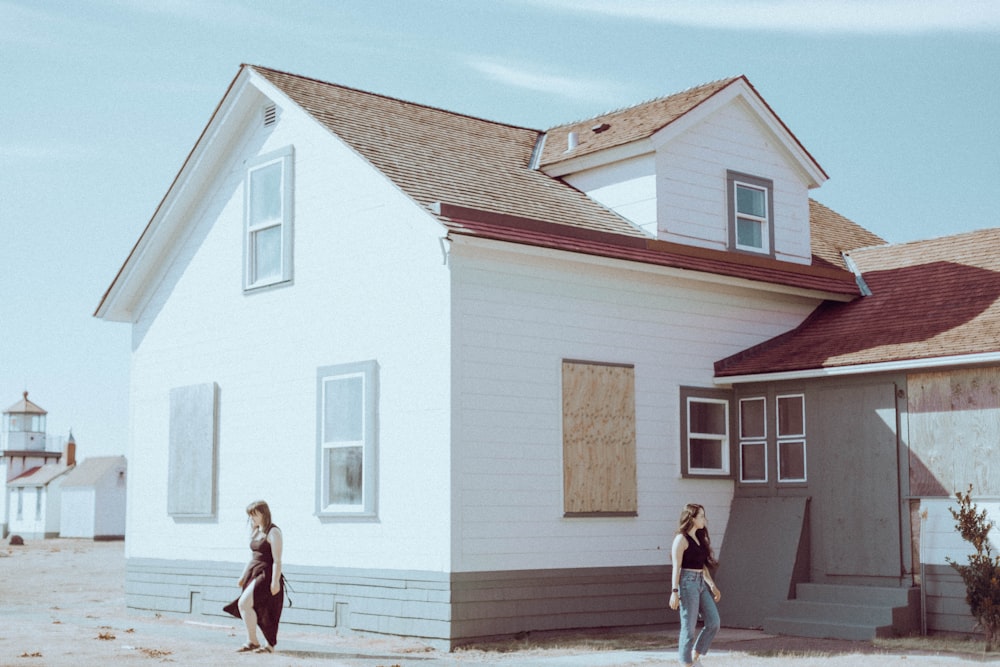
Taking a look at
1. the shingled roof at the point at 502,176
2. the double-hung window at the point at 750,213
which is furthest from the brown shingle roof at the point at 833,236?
the double-hung window at the point at 750,213

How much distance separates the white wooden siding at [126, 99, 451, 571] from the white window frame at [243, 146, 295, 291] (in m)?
0.14

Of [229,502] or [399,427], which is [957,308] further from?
[229,502]

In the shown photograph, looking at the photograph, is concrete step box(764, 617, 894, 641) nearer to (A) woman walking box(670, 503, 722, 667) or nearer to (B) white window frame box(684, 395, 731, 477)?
(B) white window frame box(684, 395, 731, 477)

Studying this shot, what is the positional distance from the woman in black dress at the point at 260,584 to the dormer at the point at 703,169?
7.43 m

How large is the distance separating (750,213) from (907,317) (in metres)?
3.19

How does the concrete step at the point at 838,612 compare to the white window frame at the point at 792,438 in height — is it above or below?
below

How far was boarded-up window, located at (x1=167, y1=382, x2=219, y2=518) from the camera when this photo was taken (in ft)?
63.9

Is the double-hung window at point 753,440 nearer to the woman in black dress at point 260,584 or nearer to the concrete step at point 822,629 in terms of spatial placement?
the concrete step at point 822,629

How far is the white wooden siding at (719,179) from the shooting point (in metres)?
19.1

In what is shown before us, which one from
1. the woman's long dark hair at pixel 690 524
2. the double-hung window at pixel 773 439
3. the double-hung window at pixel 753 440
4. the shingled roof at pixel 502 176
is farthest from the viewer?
the double-hung window at pixel 753 440

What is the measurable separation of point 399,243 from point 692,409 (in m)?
5.12

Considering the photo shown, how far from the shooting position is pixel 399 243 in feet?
53.8

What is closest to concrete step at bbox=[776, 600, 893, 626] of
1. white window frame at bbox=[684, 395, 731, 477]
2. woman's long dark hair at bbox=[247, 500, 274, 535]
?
white window frame at bbox=[684, 395, 731, 477]

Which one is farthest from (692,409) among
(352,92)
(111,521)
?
(111,521)
